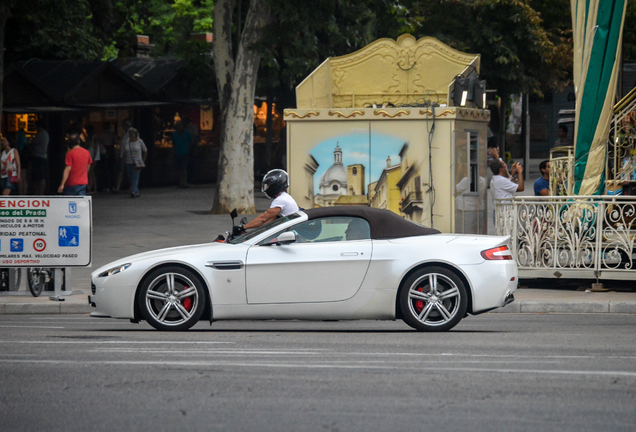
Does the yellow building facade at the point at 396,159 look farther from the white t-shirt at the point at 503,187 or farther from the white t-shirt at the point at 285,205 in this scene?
the white t-shirt at the point at 285,205

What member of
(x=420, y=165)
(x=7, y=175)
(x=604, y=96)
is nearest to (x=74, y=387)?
(x=420, y=165)

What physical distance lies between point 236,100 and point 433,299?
13.7 metres

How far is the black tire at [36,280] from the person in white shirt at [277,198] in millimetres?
3292

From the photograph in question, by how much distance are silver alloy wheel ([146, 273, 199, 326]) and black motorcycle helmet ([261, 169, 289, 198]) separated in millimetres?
1913

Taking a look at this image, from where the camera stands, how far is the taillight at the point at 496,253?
905cm

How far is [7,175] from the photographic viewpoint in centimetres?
2100

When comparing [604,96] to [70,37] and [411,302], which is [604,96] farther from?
[70,37]

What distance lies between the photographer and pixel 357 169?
13.8 metres

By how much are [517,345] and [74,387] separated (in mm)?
3724

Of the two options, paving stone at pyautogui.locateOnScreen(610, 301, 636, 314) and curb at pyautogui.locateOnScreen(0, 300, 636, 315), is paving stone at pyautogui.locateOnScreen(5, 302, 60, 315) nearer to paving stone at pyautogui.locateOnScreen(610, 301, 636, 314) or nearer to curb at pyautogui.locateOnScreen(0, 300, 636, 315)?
curb at pyautogui.locateOnScreen(0, 300, 636, 315)

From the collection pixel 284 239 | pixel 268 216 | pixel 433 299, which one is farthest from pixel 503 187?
pixel 284 239

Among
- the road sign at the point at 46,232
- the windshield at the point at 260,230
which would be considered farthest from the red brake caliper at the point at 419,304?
the road sign at the point at 46,232

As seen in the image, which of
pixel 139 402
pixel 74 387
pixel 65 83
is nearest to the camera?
pixel 139 402

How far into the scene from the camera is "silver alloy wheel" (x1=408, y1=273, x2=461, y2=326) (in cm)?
898
